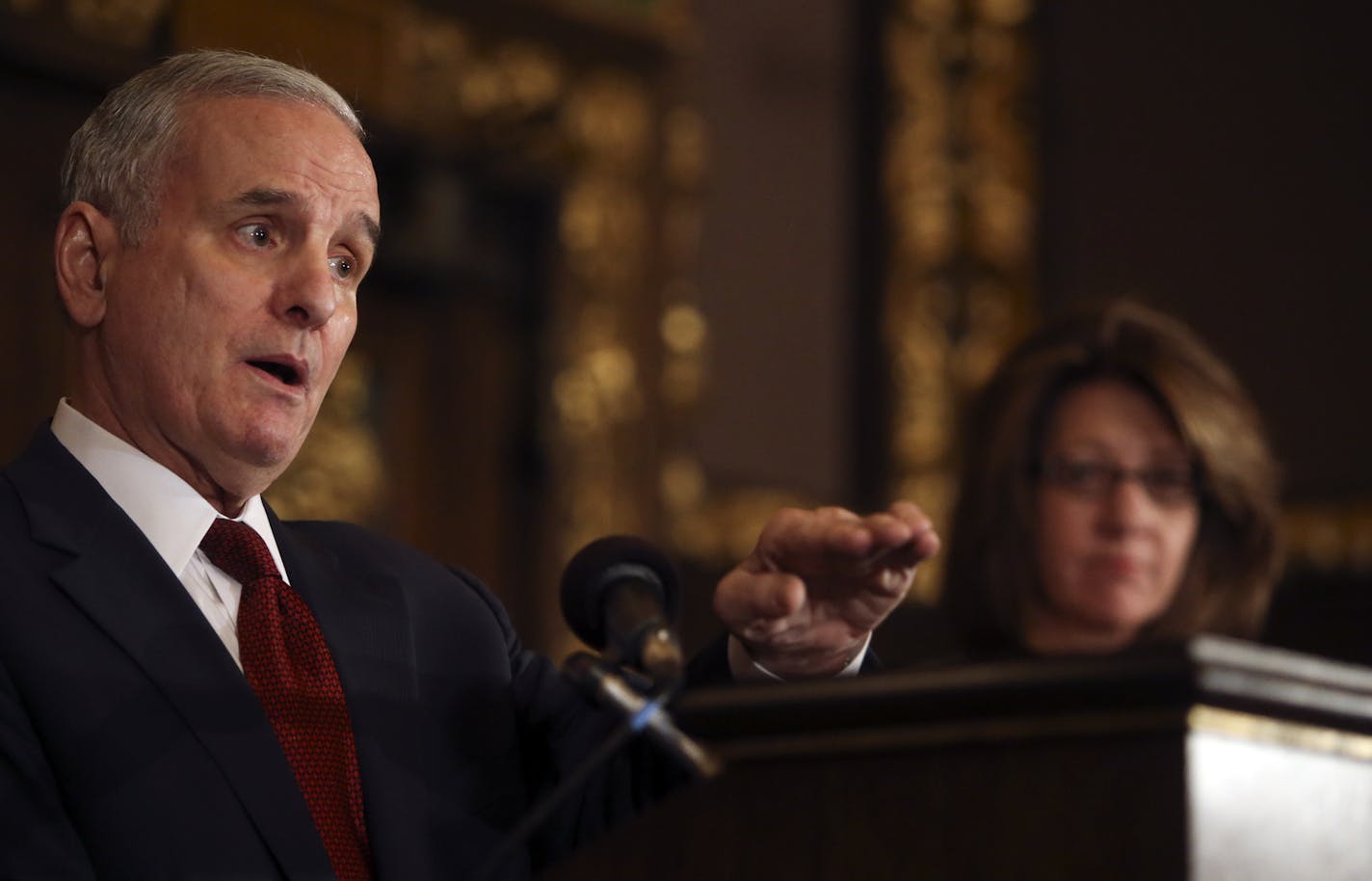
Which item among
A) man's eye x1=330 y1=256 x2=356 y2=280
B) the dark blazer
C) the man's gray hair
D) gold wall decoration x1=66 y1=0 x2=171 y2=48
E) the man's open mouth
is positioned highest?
gold wall decoration x1=66 y1=0 x2=171 y2=48

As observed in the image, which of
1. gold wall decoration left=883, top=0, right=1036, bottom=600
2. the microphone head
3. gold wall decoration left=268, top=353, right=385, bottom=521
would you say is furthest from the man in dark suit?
gold wall decoration left=883, top=0, right=1036, bottom=600

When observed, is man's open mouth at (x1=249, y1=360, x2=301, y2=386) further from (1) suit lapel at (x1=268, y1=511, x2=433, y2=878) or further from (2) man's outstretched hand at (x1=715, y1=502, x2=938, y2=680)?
(2) man's outstretched hand at (x1=715, y1=502, x2=938, y2=680)

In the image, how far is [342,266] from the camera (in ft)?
5.70

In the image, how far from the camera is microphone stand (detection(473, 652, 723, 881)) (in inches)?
52.8

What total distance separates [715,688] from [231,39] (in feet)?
10.3

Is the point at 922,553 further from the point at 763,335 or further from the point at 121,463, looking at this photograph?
the point at 763,335

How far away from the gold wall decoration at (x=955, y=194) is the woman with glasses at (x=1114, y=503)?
2817 mm

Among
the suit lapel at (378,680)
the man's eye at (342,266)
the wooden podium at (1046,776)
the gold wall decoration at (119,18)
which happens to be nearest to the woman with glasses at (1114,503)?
the suit lapel at (378,680)

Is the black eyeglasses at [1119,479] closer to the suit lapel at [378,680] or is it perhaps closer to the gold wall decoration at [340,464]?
the suit lapel at [378,680]

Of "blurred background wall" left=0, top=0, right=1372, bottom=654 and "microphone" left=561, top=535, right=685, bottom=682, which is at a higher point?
"blurred background wall" left=0, top=0, right=1372, bottom=654

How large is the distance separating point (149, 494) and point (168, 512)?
2 cm

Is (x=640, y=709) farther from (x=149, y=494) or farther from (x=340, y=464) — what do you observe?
(x=340, y=464)

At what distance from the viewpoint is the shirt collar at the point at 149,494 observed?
1.63 meters

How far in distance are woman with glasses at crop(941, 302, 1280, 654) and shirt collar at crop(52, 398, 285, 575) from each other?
1.43m
